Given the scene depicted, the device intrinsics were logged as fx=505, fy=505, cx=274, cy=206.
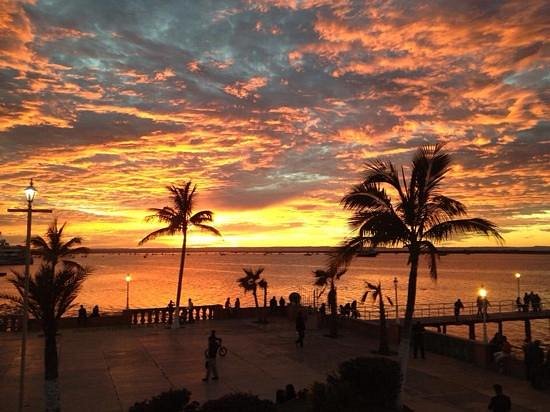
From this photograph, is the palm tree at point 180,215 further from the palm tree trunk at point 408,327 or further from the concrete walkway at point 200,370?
the palm tree trunk at point 408,327

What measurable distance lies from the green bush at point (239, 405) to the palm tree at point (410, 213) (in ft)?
20.7

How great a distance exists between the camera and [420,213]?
15.4 metres

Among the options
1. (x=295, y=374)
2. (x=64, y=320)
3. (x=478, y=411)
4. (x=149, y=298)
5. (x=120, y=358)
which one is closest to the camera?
(x=478, y=411)

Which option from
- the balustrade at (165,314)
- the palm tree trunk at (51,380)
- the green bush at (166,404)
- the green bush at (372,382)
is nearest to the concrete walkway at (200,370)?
the palm tree trunk at (51,380)

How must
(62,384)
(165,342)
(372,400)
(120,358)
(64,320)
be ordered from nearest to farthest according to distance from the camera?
(372,400) < (62,384) < (120,358) < (165,342) < (64,320)

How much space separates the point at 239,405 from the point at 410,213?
27.9 feet

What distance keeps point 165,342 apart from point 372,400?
15037 millimetres

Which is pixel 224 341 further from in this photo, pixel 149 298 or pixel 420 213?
pixel 149 298

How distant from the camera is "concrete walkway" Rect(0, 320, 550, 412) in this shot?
15.4m

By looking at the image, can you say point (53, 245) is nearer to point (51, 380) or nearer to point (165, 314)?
point (165, 314)

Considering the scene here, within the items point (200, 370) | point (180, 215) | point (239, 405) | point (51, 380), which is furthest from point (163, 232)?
point (239, 405)

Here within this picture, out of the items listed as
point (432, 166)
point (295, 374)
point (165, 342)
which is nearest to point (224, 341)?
point (165, 342)

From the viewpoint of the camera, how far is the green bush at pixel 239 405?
9203 millimetres

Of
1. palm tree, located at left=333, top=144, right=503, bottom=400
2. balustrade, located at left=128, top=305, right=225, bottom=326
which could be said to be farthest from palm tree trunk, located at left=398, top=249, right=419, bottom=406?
balustrade, located at left=128, top=305, right=225, bottom=326
